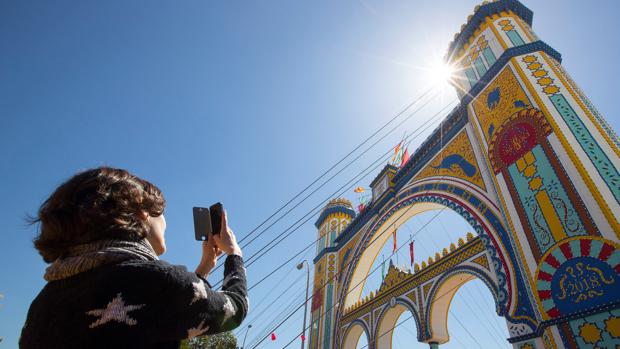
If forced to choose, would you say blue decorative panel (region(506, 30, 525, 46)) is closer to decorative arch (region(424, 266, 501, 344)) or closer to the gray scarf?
decorative arch (region(424, 266, 501, 344))

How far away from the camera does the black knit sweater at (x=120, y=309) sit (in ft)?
2.49

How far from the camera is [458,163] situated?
281 inches

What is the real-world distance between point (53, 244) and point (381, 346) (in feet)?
29.8

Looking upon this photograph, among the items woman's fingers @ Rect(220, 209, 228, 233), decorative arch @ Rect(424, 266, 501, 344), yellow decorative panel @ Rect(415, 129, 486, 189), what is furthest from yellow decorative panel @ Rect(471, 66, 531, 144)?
woman's fingers @ Rect(220, 209, 228, 233)

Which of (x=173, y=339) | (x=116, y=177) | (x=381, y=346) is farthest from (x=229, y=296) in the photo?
(x=381, y=346)

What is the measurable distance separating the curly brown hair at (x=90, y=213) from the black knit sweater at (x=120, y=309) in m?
0.13

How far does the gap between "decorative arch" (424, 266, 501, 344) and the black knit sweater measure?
6865 millimetres

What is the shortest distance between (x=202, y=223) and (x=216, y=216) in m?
0.06

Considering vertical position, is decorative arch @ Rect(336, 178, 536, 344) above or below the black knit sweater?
above

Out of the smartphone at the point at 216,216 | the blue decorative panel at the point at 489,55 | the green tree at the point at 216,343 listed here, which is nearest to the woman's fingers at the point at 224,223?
the smartphone at the point at 216,216

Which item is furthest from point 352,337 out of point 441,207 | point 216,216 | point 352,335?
point 216,216

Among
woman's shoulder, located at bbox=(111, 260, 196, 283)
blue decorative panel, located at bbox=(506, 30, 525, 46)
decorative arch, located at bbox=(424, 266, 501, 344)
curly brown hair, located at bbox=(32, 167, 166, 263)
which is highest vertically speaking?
blue decorative panel, located at bbox=(506, 30, 525, 46)

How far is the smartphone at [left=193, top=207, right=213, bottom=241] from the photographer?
1.35 metres

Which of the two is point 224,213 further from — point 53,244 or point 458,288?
point 458,288
